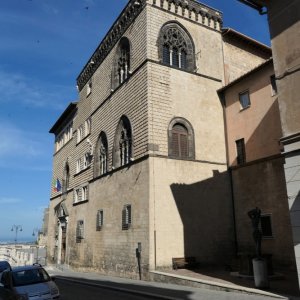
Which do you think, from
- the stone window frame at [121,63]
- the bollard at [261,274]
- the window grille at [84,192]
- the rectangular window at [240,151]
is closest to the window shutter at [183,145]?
the rectangular window at [240,151]

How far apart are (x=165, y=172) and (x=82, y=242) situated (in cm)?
1173

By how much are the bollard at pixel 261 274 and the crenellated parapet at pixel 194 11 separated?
51.4 feet

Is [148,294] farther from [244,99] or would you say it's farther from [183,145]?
[244,99]

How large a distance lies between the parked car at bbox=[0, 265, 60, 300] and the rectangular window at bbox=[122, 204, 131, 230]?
8393 millimetres

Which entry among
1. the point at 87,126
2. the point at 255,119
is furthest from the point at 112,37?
the point at 255,119

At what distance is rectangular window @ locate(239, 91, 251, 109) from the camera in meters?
20.1

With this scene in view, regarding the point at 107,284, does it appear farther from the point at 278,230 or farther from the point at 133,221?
the point at 278,230

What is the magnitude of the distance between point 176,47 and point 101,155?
31.3 feet

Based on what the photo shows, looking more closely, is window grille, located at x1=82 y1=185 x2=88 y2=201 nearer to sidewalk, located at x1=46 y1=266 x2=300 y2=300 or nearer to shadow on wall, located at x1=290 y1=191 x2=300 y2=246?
sidewalk, located at x1=46 y1=266 x2=300 y2=300

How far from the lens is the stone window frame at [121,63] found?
23.4 meters

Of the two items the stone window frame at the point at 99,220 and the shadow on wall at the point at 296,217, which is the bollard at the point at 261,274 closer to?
the shadow on wall at the point at 296,217

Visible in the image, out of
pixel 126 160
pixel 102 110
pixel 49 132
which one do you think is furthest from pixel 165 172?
pixel 49 132

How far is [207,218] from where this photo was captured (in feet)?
63.2

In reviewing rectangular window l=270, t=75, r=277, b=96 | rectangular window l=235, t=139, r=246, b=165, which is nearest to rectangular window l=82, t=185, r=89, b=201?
rectangular window l=235, t=139, r=246, b=165
